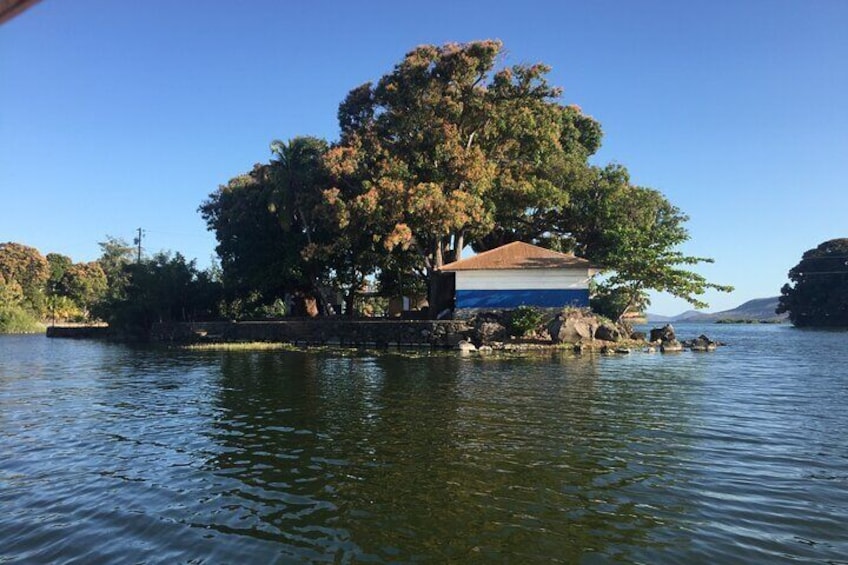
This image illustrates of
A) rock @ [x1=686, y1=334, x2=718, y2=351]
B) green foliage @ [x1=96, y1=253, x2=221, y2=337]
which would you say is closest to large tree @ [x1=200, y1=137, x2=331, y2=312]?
green foliage @ [x1=96, y1=253, x2=221, y2=337]

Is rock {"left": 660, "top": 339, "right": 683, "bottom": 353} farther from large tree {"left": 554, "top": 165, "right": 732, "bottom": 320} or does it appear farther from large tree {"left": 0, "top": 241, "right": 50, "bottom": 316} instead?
large tree {"left": 0, "top": 241, "right": 50, "bottom": 316}

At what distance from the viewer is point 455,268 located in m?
35.5

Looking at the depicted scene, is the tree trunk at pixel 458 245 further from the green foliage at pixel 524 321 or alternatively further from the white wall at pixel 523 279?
the green foliage at pixel 524 321

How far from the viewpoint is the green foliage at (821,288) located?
74.5m

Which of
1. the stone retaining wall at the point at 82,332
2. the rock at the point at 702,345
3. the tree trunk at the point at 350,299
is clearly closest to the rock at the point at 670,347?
the rock at the point at 702,345

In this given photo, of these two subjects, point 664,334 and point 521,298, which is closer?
point 521,298

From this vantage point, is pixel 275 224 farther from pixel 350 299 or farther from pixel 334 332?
pixel 334 332

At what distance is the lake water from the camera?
227 inches

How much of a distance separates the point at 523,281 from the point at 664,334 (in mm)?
9868

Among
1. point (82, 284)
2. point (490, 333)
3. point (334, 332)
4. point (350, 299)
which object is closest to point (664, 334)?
point (490, 333)

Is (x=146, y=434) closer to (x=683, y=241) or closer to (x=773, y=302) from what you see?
(x=683, y=241)

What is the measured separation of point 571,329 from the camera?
31656 mm

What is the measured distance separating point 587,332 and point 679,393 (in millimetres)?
16630

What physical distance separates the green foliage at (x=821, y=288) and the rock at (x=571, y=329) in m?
61.3
